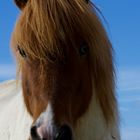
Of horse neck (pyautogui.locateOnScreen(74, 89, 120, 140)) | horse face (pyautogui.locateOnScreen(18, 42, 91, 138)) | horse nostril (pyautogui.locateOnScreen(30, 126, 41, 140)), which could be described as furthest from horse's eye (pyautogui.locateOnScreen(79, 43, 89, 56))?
horse nostril (pyautogui.locateOnScreen(30, 126, 41, 140))

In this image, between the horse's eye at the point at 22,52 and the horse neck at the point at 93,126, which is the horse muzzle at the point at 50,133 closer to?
the horse neck at the point at 93,126

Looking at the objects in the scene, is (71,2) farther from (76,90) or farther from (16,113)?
(16,113)

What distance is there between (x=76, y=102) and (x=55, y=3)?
2.79ft

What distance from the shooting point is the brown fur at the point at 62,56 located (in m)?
4.33

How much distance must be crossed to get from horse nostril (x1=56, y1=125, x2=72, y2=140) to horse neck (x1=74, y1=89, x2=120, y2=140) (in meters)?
0.39

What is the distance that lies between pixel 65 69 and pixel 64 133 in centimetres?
55

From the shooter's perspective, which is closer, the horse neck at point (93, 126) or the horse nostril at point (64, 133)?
the horse nostril at point (64, 133)

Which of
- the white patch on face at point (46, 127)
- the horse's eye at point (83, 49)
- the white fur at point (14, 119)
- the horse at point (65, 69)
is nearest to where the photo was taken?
the white patch on face at point (46, 127)

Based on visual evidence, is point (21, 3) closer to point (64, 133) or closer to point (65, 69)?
point (65, 69)

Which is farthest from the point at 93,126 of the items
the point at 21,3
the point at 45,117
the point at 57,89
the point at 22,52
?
the point at 21,3

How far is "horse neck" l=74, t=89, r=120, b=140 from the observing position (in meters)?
4.62

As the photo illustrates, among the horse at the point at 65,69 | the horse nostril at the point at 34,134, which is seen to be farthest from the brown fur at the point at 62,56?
the horse nostril at the point at 34,134

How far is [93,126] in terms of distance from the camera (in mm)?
4742

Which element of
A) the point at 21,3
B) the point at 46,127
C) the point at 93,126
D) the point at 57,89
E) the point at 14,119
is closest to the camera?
the point at 46,127
